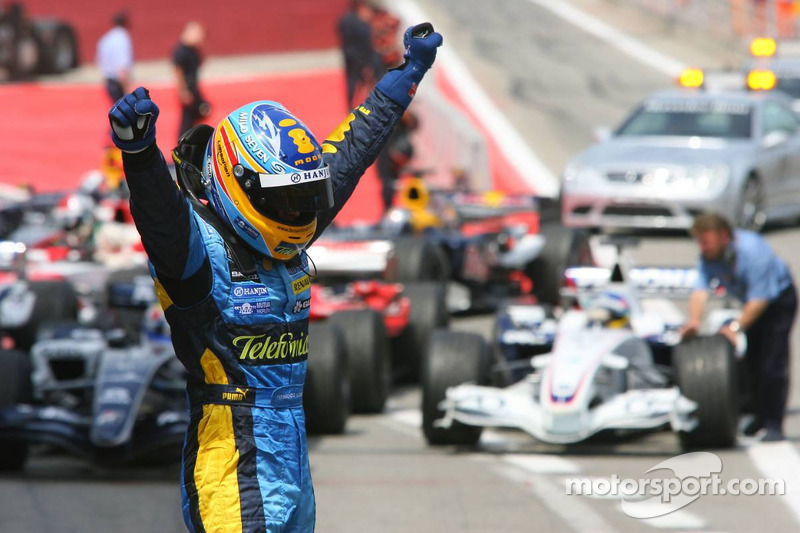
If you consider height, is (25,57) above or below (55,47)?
below

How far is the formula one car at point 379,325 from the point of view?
996 centimetres

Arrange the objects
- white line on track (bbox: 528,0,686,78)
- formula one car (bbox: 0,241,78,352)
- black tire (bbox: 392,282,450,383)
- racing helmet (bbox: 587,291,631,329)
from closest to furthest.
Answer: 1. racing helmet (bbox: 587,291,631,329)
2. formula one car (bbox: 0,241,78,352)
3. black tire (bbox: 392,282,450,383)
4. white line on track (bbox: 528,0,686,78)

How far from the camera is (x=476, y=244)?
13.4 meters

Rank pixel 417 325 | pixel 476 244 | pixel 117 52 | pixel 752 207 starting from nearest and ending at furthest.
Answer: pixel 417 325 < pixel 476 244 < pixel 752 207 < pixel 117 52

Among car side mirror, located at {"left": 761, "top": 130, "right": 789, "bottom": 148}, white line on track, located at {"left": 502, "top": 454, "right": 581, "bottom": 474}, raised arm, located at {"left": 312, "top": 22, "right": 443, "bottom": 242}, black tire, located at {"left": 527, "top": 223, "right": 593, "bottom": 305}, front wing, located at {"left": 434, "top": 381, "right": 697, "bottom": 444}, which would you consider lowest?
white line on track, located at {"left": 502, "top": 454, "right": 581, "bottom": 474}

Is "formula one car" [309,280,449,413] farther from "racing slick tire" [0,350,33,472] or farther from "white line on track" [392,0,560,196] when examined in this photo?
"white line on track" [392,0,560,196]

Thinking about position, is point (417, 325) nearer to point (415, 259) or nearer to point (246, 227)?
point (415, 259)

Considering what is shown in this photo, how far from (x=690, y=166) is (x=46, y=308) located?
7.79 meters

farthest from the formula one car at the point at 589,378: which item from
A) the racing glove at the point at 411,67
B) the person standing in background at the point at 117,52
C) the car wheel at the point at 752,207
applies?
the person standing in background at the point at 117,52

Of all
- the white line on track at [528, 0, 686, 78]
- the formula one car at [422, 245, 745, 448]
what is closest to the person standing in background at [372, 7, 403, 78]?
the white line on track at [528, 0, 686, 78]

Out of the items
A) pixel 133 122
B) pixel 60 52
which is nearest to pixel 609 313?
pixel 133 122

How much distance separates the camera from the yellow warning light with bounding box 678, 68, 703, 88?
1736cm

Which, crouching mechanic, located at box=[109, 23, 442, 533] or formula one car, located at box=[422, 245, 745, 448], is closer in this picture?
crouching mechanic, located at box=[109, 23, 442, 533]

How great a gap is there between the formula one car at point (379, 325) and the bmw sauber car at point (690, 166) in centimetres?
506
